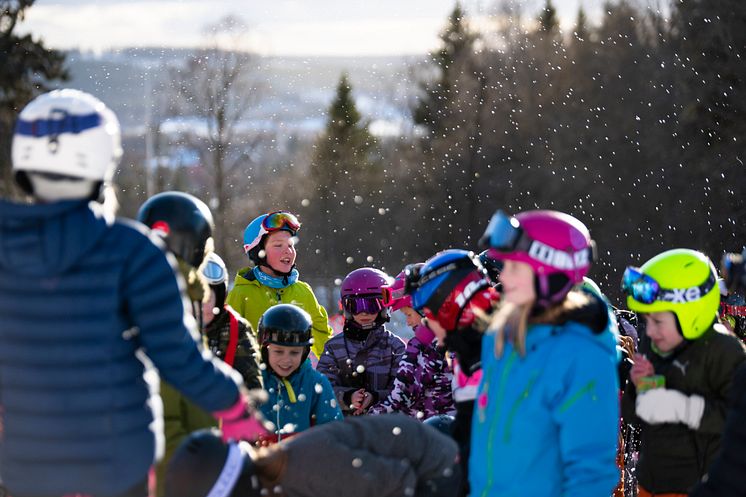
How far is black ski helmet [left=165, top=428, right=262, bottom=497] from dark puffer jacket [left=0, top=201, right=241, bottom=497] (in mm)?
164

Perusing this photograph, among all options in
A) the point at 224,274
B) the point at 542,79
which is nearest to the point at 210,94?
the point at 542,79

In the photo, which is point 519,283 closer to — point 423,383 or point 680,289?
point 680,289

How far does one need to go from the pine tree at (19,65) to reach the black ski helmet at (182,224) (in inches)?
1169

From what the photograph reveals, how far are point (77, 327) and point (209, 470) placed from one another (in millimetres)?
698

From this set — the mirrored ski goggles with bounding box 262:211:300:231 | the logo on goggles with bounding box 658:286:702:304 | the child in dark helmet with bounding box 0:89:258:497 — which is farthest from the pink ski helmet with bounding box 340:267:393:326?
the child in dark helmet with bounding box 0:89:258:497

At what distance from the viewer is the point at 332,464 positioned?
4160 mm

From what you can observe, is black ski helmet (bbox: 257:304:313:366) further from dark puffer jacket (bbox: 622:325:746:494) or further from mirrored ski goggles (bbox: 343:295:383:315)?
dark puffer jacket (bbox: 622:325:746:494)

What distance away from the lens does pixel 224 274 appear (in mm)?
6270

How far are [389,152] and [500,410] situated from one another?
54.6m

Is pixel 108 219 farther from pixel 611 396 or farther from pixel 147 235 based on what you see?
pixel 611 396

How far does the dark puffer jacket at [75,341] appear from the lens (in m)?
3.64

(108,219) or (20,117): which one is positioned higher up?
(20,117)

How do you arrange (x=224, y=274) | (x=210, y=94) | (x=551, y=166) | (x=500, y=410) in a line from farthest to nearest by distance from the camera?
(x=210, y=94), (x=551, y=166), (x=224, y=274), (x=500, y=410)

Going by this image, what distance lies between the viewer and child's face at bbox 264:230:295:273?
8914 mm
